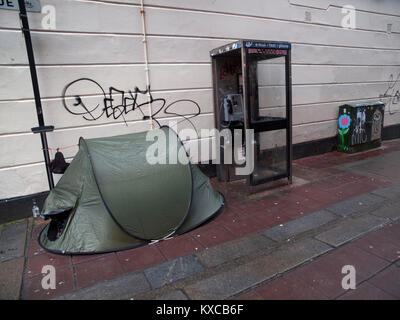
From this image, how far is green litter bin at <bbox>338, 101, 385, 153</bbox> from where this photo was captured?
22.6ft

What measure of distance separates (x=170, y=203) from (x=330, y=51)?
5.83 meters

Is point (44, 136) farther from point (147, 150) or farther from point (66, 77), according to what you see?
point (147, 150)

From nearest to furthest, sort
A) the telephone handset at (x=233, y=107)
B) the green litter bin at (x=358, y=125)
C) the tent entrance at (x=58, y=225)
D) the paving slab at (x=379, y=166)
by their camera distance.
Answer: the tent entrance at (x=58, y=225) < the telephone handset at (x=233, y=107) < the paving slab at (x=379, y=166) < the green litter bin at (x=358, y=125)

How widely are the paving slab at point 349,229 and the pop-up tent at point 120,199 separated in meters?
1.48

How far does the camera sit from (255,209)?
4094mm

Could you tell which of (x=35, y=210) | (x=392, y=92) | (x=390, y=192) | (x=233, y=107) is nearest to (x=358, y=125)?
(x=392, y=92)

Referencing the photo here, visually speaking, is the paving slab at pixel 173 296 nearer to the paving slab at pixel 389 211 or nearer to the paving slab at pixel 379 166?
the paving slab at pixel 389 211

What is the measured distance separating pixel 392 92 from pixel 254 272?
8362mm

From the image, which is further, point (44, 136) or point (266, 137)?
point (266, 137)

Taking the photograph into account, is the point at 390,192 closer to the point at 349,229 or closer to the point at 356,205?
the point at 356,205

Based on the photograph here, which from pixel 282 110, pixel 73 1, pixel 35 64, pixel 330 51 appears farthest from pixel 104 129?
pixel 330 51

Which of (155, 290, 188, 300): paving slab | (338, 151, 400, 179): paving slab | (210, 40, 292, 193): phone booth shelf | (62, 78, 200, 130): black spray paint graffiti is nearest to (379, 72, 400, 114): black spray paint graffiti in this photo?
(338, 151, 400, 179): paving slab

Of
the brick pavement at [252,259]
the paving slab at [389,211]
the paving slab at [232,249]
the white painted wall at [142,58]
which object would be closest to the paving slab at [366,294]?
the brick pavement at [252,259]

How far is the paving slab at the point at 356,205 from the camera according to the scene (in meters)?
3.84
